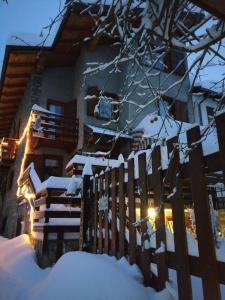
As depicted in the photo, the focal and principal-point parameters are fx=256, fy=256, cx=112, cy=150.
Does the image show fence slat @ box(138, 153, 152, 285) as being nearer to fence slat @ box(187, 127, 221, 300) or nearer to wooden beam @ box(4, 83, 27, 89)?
fence slat @ box(187, 127, 221, 300)

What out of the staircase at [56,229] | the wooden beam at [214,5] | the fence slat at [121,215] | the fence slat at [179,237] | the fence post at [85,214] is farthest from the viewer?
the staircase at [56,229]

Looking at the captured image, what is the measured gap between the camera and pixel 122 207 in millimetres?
3432

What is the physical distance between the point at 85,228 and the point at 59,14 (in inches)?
139

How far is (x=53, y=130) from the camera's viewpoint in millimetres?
13016

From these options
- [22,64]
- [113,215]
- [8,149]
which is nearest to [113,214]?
[113,215]

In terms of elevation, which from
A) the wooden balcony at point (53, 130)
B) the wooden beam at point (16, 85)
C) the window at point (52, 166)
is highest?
the wooden beam at point (16, 85)

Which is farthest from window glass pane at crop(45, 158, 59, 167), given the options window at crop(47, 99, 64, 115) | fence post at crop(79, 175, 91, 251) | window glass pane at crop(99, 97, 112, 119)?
fence post at crop(79, 175, 91, 251)

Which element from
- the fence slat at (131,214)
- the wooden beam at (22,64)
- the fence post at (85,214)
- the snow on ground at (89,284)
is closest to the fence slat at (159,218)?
the snow on ground at (89,284)

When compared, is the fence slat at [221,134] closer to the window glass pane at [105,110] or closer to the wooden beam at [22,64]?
the window glass pane at [105,110]

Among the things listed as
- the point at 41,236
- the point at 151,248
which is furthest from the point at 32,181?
the point at 151,248

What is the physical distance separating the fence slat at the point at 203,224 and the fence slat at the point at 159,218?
14.7 inches

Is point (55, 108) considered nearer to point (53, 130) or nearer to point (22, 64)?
point (53, 130)

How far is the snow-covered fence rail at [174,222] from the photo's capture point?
2004 millimetres

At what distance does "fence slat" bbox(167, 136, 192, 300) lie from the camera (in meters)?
2.15
